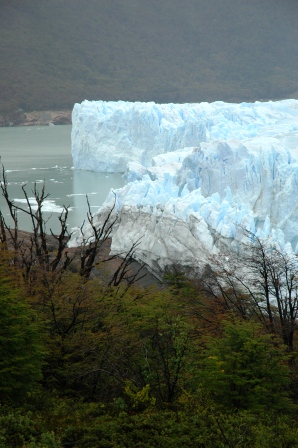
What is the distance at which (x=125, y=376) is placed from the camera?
691cm

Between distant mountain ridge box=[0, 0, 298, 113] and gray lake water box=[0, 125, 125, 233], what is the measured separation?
40628 millimetres

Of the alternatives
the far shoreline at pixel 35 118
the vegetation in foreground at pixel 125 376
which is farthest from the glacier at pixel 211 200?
the far shoreline at pixel 35 118

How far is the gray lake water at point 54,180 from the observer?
23453 mm

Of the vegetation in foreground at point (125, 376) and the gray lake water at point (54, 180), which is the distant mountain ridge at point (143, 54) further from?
the vegetation in foreground at point (125, 376)

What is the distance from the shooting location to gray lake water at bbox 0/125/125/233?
23.5 meters

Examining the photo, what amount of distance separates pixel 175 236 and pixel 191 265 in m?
0.98

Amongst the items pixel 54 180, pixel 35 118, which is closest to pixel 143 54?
pixel 35 118

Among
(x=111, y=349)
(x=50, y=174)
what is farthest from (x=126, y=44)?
(x=111, y=349)

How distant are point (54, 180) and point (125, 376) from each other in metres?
24.7

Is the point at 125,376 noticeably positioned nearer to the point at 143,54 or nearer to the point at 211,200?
the point at 211,200

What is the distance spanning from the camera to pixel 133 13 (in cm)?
13238

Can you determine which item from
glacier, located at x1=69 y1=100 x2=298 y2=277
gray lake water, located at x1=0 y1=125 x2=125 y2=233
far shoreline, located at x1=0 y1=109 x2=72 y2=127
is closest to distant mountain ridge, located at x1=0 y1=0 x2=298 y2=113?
far shoreline, located at x1=0 y1=109 x2=72 y2=127

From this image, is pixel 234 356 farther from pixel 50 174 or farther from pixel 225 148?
pixel 50 174

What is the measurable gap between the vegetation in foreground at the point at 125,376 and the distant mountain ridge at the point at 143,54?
78.1 m
